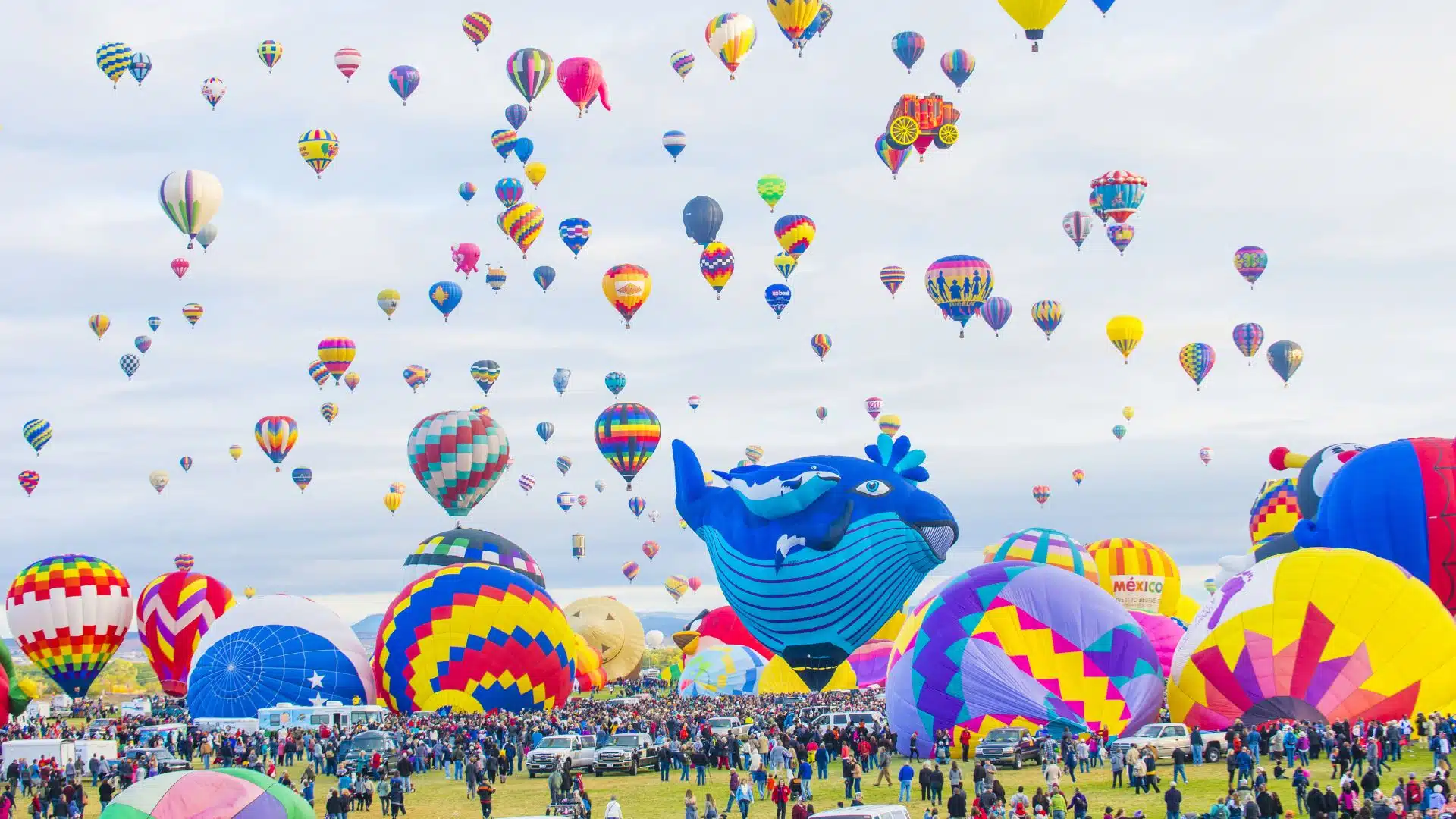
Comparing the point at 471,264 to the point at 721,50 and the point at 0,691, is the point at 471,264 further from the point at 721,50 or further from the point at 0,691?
the point at 0,691

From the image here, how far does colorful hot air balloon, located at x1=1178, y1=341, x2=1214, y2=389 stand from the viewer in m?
57.4

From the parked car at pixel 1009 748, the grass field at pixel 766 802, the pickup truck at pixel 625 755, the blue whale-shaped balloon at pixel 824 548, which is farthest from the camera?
the blue whale-shaped balloon at pixel 824 548

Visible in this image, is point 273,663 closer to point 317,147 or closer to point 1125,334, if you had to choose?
point 317,147

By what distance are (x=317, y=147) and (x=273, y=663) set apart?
2052 centimetres

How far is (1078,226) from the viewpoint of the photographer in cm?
5334

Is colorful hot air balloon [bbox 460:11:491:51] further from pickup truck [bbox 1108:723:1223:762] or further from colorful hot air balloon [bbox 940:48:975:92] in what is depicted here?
pickup truck [bbox 1108:723:1223:762]

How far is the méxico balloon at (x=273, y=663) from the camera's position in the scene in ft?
119

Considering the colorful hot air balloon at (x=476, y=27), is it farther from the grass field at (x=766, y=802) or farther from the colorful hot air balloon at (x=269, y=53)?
the grass field at (x=766, y=802)

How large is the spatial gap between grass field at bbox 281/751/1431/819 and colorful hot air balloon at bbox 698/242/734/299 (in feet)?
83.1

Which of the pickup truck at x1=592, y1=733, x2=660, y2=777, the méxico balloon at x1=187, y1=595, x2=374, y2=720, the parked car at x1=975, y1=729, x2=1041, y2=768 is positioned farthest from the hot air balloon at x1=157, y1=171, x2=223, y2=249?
the parked car at x1=975, y1=729, x2=1041, y2=768

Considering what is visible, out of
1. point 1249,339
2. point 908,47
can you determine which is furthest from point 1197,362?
point 908,47

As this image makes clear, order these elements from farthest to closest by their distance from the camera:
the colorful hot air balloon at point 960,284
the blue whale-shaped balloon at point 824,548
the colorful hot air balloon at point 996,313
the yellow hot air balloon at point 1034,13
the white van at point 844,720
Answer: the colorful hot air balloon at point 996,313 → the colorful hot air balloon at point 960,284 → the yellow hot air balloon at point 1034,13 → the blue whale-shaped balloon at point 824,548 → the white van at point 844,720

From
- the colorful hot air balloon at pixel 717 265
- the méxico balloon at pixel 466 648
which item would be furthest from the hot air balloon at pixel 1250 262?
the méxico balloon at pixel 466 648

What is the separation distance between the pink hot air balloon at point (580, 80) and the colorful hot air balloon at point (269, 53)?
412 inches
